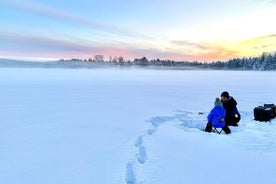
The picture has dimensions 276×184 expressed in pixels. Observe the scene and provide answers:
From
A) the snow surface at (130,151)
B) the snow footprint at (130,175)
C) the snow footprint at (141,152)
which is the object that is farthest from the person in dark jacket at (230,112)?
the snow footprint at (130,175)

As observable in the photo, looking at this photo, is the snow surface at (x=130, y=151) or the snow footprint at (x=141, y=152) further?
the snow footprint at (x=141, y=152)

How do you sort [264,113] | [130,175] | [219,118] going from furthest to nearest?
[264,113]
[219,118]
[130,175]

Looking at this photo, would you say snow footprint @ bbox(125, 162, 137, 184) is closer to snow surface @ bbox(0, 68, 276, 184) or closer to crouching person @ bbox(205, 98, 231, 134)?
snow surface @ bbox(0, 68, 276, 184)

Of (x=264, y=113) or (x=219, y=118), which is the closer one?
(x=219, y=118)

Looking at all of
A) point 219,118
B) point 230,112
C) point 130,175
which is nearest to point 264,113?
point 230,112

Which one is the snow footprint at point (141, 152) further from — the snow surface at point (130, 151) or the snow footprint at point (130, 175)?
the snow footprint at point (130, 175)

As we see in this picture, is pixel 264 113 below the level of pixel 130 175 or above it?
above

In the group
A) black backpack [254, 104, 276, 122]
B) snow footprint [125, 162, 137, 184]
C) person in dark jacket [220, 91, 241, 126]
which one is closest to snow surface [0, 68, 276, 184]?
snow footprint [125, 162, 137, 184]

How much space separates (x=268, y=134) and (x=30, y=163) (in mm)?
5145

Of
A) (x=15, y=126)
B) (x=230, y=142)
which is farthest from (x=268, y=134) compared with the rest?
(x=15, y=126)

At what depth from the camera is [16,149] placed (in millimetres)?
5023

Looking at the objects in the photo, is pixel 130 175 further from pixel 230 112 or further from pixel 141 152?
pixel 230 112

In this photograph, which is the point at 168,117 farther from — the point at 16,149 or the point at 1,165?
the point at 1,165

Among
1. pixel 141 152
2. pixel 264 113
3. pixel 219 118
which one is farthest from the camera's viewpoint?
pixel 264 113
